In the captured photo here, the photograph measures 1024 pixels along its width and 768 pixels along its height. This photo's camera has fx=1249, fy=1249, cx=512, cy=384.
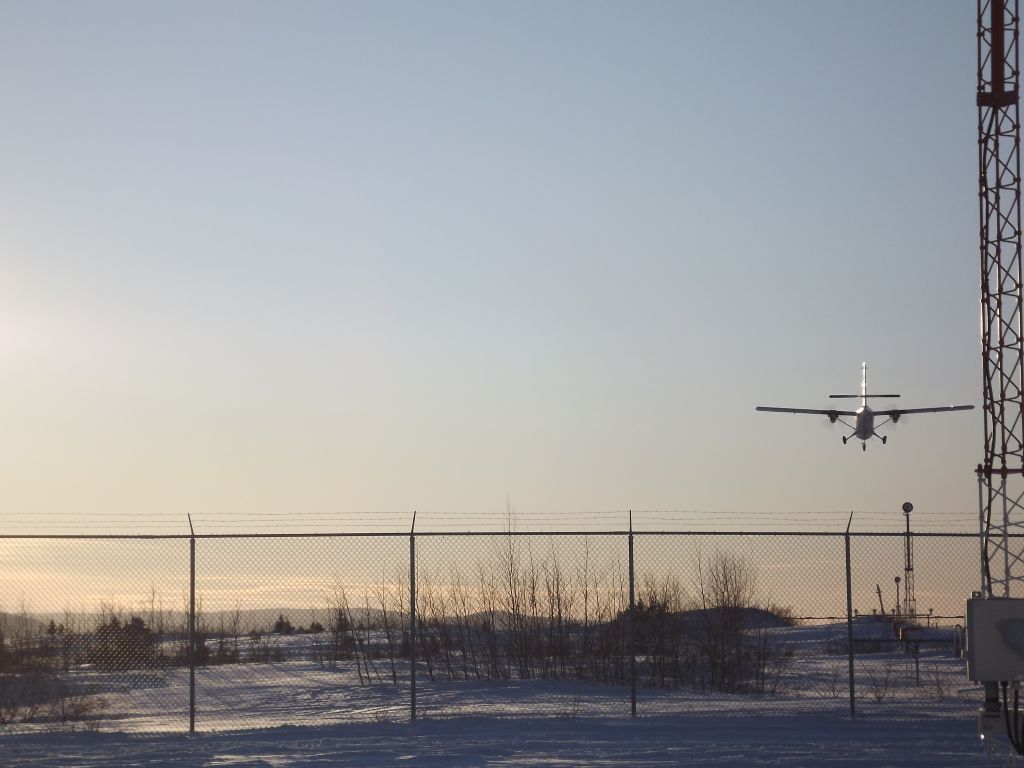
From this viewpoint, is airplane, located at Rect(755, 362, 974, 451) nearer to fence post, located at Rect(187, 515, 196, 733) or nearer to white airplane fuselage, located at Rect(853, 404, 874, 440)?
white airplane fuselage, located at Rect(853, 404, 874, 440)

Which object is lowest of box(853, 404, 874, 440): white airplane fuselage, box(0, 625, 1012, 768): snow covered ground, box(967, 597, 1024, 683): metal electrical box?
box(0, 625, 1012, 768): snow covered ground

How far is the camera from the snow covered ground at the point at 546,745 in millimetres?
14664

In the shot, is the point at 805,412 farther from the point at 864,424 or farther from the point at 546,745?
the point at 546,745

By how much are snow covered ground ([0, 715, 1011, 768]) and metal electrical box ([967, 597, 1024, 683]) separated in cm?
143

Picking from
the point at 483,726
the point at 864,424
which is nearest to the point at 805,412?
the point at 864,424

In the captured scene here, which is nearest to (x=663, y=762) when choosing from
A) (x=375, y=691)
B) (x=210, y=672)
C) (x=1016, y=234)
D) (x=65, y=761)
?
(x=65, y=761)

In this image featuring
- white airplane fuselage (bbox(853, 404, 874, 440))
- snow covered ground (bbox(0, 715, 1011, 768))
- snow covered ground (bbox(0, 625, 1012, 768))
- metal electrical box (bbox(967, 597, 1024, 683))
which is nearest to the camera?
metal electrical box (bbox(967, 597, 1024, 683))

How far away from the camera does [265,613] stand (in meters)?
22.9

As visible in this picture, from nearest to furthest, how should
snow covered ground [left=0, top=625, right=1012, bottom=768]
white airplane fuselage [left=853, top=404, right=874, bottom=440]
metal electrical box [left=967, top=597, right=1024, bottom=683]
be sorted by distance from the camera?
metal electrical box [left=967, top=597, right=1024, bottom=683], snow covered ground [left=0, top=625, right=1012, bottom=768], white airplane fuselage [left=853, top=404, right=874, bottom=440]

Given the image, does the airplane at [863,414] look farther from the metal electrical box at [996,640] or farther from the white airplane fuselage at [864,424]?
the metal electrical box at [996,640]

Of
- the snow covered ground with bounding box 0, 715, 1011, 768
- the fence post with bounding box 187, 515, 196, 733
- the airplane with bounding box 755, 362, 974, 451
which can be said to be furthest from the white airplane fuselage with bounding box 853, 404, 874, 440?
the fence post with bounding box 187, 515, 196, 733

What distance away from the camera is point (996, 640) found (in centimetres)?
1280

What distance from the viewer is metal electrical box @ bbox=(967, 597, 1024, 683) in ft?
41.8

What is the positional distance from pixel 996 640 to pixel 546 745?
19.2 ft
